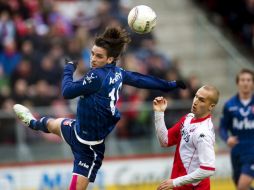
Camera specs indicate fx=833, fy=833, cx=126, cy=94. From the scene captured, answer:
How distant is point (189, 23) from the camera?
64.9 ft

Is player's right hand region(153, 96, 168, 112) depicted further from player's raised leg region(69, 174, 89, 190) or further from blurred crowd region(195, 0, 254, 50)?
blurred crowd region(195, 0, 254, 50)

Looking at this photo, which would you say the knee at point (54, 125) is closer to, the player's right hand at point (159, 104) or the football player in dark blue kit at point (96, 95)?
the football player in dark blue kit at point (96, 95)

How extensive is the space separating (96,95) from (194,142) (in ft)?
4.30

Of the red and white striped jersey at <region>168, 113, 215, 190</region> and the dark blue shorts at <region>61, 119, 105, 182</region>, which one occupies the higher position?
the red and white striped jersey at <region>168, 113, 215, 190</region>

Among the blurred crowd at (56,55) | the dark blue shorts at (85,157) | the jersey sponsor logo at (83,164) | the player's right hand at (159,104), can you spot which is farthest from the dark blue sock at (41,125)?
the blurred crowd at (56,55)

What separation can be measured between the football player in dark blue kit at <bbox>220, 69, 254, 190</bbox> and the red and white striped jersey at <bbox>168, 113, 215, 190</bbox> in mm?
2864

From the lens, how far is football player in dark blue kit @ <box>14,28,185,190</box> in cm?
928

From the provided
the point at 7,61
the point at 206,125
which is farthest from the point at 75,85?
the point at 7,61

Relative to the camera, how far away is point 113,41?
939 centimetres

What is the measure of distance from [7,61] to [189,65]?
16.9 ft

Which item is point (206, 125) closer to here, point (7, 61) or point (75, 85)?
point (75, 85)

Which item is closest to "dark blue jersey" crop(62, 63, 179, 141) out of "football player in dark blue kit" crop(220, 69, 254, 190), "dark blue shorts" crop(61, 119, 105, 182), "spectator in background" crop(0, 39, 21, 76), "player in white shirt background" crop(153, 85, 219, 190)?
"dark blue shorts" crop(61, 119, 105, 182)

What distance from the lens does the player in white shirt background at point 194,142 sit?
863cm

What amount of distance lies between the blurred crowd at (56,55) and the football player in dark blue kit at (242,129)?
2.95 m
